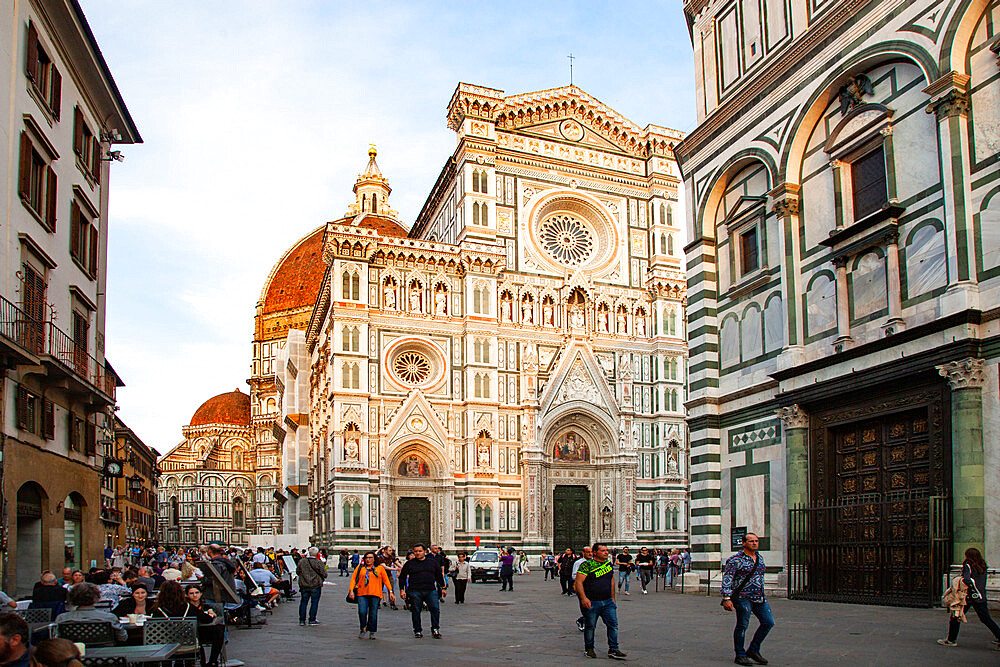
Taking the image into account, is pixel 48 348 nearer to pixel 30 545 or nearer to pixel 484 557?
pixel 30 545

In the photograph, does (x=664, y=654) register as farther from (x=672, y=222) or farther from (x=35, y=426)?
(x=672, y=222)

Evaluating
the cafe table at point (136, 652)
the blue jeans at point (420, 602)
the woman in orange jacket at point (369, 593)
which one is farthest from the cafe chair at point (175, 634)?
the woman in orange jacket at point (369, 593)

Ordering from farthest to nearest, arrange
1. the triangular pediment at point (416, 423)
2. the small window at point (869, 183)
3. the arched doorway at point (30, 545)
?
1. the triangular pediment at point (416, 423)
2. the arched doorway at point (30, 545)
3. the small window at point (869, 183)

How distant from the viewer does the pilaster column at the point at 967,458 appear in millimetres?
15086

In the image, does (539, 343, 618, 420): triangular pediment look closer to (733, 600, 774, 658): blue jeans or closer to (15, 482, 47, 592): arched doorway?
(15, 482, 47, 592): arched doorway

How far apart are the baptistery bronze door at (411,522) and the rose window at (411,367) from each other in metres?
6.15

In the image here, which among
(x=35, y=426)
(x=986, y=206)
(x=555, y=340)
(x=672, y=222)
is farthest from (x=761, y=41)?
(x=672, y=222)

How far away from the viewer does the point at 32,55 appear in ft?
67.4

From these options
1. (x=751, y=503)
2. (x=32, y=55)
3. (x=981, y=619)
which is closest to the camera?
(x=981, y=619)

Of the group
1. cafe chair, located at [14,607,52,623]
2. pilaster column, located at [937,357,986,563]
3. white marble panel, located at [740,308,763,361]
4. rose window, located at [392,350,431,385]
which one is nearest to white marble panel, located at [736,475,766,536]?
white marble panel, located at [740,308,763,361]

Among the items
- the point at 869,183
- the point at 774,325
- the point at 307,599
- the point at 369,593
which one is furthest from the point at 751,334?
the point at 307,599

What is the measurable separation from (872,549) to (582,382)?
36.2 m

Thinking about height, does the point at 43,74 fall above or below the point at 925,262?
above

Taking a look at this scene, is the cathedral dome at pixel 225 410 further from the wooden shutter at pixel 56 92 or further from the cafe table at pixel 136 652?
the cafe table at pixel 136 652
